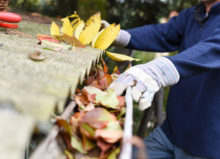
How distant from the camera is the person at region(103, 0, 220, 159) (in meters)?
1.14

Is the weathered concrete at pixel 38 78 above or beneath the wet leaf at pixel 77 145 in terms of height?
above

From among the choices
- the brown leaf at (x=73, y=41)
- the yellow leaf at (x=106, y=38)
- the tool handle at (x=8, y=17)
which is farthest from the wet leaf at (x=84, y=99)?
the tool handle at (x=8, y=17)

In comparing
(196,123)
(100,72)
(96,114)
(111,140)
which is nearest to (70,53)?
(100,72)

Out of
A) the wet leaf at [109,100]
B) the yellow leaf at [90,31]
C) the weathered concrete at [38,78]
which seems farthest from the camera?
the yellow leaf at [90,31]

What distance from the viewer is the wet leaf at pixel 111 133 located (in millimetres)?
697

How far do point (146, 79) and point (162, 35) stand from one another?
4.16 ft

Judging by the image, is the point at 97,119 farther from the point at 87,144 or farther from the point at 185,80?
the point at 185,80

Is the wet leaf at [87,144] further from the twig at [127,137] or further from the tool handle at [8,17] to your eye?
the tool handle at [8,17]

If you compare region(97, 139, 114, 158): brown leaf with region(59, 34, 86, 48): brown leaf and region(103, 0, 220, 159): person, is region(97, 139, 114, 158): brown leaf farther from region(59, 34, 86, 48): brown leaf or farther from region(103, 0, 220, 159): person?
region(59, 34, 86, 48): brown leaf

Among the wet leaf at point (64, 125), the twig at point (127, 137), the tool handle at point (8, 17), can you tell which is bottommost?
the wet leaf at point (64, 125)

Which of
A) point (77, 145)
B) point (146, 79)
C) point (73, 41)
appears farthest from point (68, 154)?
point (73, 41)

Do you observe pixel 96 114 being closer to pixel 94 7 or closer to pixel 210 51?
pixel 210 51

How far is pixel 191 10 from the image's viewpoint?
7.22 ft

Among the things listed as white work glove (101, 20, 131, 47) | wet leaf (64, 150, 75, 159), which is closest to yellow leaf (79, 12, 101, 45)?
white work glove (101, 20, 131, 47)
